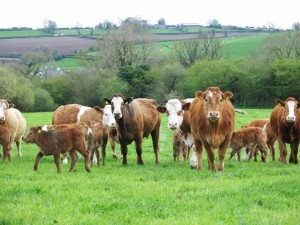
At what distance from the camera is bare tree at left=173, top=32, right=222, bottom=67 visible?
92.4 m

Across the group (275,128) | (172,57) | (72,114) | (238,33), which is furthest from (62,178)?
(238,33)

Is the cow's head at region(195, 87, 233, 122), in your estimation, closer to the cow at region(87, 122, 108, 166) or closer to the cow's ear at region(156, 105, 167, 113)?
the cow's ear at region(156, 105, 167, 113)

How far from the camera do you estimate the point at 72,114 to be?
18094 mm

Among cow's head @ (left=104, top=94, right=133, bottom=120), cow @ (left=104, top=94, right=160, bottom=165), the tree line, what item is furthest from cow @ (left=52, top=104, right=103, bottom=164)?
the tree line

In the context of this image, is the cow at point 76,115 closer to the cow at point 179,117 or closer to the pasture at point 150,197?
the cow at point 179,117

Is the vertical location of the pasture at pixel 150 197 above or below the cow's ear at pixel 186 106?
below

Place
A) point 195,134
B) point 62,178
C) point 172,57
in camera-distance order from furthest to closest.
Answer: point 172,57
point 195,134
point 62,178

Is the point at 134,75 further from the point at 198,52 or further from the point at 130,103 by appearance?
the point at 130,103

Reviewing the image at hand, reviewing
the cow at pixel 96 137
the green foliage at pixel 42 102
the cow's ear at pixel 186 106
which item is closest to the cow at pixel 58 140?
the cow at pixel 96 137

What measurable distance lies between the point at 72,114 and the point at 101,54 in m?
62.0

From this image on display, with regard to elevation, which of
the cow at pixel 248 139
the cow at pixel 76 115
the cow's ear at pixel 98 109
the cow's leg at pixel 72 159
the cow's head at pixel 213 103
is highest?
the cow's head at pixel 213 103

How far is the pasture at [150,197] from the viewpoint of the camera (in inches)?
305

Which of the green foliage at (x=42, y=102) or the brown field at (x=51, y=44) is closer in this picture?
the green foliage at (x=42, y=102)

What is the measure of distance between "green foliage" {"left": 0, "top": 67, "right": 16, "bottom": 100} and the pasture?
5567 cm
